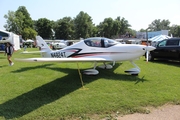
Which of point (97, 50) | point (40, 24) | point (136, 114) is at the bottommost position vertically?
point (136, 114)

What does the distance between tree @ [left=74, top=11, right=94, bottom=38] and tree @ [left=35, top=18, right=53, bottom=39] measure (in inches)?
584

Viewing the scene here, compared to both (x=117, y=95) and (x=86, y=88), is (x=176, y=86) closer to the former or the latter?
(x=117, y=95)

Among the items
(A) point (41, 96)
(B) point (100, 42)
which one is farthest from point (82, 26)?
(A) point (41, 96)

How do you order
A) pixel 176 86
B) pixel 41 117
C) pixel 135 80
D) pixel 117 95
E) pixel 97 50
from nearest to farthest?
pixel 41 117
pixel 117 95
pixel 176 86
pixel 135 80
pixel 97 50

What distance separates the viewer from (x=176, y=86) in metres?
5.79

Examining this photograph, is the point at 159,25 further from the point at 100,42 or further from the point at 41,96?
the point at 41,96

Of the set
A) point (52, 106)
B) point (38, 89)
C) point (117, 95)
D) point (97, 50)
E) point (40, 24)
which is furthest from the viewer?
point (40, 24)

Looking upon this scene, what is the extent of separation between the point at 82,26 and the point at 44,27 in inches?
809

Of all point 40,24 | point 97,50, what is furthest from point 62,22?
point 97,50

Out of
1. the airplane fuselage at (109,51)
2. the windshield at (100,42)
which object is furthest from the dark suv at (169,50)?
the windshield at (100,42)

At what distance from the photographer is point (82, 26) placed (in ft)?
286

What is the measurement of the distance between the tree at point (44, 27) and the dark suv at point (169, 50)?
262 ft

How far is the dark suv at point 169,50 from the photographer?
422 inches

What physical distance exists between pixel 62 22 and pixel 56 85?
84.6 metres
